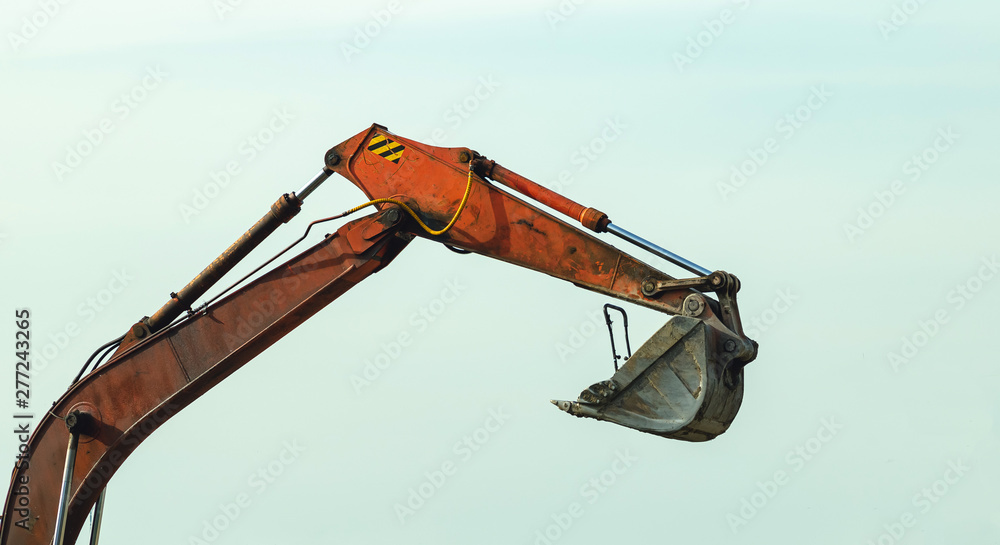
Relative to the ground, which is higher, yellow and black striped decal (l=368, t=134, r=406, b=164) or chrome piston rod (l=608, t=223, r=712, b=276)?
yellow and black striped decal (l=368, t=134, r=406, b=164)

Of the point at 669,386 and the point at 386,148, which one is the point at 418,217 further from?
the point at 669,386

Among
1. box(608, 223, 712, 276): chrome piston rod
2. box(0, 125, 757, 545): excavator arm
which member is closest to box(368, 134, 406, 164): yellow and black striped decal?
box(0, 125, 757, 545): excavator arm

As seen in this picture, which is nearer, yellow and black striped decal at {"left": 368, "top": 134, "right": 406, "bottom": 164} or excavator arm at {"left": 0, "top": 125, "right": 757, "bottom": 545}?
excavator arm at {"left": 0, "top": 125, "right": 757, "bottom": 545}

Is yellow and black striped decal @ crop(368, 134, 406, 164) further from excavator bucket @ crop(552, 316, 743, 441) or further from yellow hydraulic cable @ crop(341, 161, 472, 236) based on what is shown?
excavator bucket @ crop(552, 316, 743, 441)

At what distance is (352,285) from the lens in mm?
9680

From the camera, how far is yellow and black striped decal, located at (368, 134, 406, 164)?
31.4 ft

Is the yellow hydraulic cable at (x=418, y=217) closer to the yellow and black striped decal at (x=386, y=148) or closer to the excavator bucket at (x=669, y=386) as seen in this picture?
the yellow and black striped decal at (x=386, y=148)

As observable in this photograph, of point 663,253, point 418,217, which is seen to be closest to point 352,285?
point 418,217

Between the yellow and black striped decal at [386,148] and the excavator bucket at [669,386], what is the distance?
2445mm

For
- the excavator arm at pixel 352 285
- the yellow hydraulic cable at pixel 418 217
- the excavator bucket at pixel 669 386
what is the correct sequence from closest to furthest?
1. the excavator bucket at pixel 669 386
2. the excavator arm at pixel 352 285
3. the yellow hydraulic cable at pixel 418 217

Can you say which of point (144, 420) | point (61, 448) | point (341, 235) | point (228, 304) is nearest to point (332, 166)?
point (341, 235)

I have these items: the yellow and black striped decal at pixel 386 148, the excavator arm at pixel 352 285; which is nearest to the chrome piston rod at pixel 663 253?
the excavator arm at pixel 352 285

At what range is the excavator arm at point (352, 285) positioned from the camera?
832 centimetres

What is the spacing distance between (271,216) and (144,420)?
6.22ft
